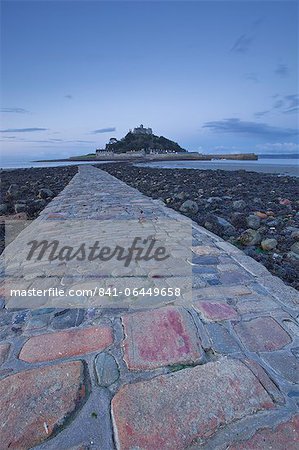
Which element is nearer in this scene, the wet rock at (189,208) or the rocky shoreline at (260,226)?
the rocky shoreline at (260,226)

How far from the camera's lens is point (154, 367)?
56.4 inches

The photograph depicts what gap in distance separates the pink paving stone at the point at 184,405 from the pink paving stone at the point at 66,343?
381mm

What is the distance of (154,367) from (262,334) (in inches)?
27.8

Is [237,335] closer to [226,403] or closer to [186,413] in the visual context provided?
[226,403]

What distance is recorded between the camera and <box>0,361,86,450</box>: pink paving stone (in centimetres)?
111

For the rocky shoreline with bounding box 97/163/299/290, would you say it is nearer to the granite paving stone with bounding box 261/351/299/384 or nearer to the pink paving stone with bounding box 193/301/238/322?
the pink paving stone with bounding box 193/301/238/322

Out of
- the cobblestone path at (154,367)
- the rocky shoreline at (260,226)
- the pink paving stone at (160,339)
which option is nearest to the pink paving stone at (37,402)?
the cobblestone path at (154,367)

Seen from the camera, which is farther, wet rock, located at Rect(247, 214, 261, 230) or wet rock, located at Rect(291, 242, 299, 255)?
wet rock, located at Rect(247, 214, 261, 230)

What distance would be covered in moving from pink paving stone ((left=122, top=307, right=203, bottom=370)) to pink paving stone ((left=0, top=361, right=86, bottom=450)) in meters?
0.30

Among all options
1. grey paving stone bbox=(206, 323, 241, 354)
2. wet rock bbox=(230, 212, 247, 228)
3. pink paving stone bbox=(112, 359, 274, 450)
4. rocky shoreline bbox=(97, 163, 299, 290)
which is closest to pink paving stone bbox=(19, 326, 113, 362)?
pink paving stone bbox=(112, 359, 274, 450)

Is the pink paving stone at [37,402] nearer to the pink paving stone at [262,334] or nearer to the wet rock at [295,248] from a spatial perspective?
the pink paving stone at [262,334]

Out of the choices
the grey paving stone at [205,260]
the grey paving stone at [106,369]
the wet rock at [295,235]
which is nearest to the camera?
the grey paving stone at [106,369]

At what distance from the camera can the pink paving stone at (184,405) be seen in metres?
1.09

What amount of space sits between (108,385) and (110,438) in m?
0.26
